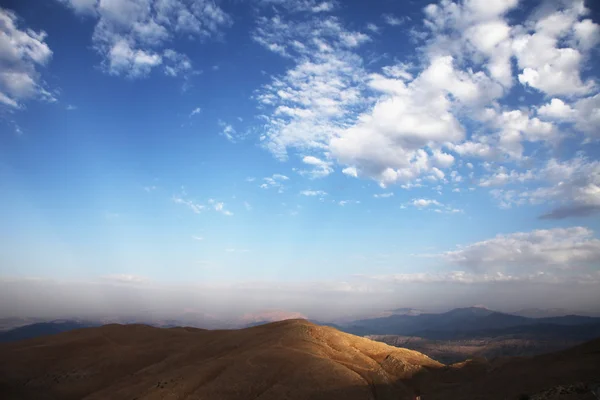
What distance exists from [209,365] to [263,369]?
8.06 meters

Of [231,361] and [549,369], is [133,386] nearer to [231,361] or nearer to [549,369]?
[231,361]

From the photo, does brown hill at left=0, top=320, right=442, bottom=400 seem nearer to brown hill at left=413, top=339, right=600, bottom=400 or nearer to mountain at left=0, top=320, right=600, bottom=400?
mountain at left=0, top=320, right=600, bottom=400

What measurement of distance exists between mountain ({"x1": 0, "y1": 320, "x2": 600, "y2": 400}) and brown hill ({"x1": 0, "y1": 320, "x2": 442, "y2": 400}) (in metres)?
0.15

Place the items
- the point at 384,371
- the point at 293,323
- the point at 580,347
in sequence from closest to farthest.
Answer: the point at 580,347 < the point at 384,371 < the point at 293,323

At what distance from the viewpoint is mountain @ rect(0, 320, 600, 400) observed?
37.9 metres

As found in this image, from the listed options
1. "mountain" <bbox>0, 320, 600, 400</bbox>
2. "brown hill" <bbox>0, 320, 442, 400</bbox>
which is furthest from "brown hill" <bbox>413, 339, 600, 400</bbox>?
"brown hill" <bbox>0, 320, 442, 400</bbox>

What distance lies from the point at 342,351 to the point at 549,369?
2770 cm

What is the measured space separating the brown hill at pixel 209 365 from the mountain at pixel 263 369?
5.9 inches

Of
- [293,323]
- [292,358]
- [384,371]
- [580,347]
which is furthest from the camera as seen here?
[293,323]

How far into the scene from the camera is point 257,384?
41094 millimetres

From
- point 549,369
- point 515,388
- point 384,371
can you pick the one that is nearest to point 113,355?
point 384,371

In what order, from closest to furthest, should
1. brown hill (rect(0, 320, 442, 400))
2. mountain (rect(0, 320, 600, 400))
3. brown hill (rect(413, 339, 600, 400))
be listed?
1. brown hill (rect(413, 339, 600, 400))
2. mountain (rect(0, 320, 600, 400))
3. brown hill (rect(0, 320, 442, 400))

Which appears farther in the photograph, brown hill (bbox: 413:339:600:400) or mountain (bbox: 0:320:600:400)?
mountain (bbox: 0:320:600:400)

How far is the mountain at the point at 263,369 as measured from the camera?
37938 mm
